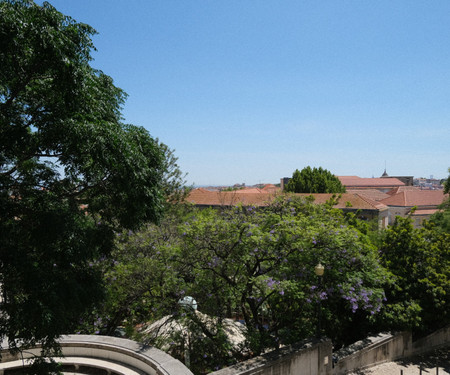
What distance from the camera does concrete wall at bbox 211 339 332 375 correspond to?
7.41m

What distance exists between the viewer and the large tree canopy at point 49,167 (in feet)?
16.5

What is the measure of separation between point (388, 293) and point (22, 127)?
13115 millimetres

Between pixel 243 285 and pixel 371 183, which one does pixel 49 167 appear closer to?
pixel 243 285

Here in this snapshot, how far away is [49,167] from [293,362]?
754cm

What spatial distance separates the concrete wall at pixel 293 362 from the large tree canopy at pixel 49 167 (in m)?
3.75

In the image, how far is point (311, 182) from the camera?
50250 mm

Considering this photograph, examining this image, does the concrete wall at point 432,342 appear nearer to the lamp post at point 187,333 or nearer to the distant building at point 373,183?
the lamp post at point 187,333

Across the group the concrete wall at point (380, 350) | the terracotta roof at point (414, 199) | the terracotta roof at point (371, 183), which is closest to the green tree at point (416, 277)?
the concrete wall at point (380, 350)

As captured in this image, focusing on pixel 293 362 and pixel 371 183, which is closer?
pixel 293 362

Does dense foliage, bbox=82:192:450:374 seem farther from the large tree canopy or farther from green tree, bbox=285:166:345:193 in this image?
green tree, bbox=285:166:345:193

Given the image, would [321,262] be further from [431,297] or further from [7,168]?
[7,168]

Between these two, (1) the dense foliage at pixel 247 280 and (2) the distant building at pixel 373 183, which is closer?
(1) the dense foliage at pixel 247 280

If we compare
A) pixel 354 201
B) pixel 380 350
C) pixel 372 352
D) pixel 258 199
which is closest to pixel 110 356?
pixel 372 352

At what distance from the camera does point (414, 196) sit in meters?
66.1
